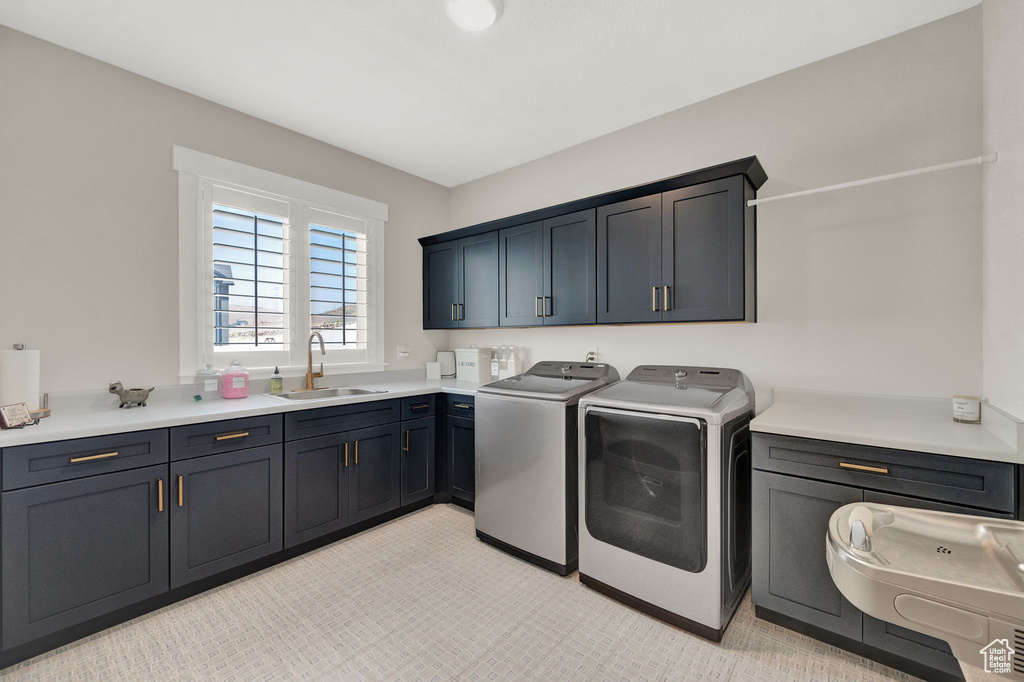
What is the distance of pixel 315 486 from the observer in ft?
8.63

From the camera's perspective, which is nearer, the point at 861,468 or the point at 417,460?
the point at 861,468

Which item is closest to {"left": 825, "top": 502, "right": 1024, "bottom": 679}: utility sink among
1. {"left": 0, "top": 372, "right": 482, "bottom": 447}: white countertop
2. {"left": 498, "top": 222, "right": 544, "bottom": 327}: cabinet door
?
{"left": 498, "top": 222, "right": 544, "bottom": 327}: cabinet door

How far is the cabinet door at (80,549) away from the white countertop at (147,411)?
212 millimetres

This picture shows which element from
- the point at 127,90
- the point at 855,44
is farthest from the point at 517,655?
the point at 127,90

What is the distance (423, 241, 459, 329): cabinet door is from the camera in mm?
3738

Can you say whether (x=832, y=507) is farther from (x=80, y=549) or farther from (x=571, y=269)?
(x=80, y=549)

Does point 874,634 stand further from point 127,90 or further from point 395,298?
point 127,90

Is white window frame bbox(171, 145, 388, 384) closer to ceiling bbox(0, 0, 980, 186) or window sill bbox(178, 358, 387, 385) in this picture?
window sill bbox(178, 358, 387, 385)

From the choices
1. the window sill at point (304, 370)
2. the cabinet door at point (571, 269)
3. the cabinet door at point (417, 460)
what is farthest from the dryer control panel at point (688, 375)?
the window sill at point (304, 370)

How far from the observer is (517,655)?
71.7 inches

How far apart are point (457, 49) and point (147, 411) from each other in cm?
243

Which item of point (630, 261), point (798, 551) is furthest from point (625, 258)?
point (798, 551)

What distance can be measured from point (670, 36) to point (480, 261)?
6.33ft

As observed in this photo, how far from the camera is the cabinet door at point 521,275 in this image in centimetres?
312
